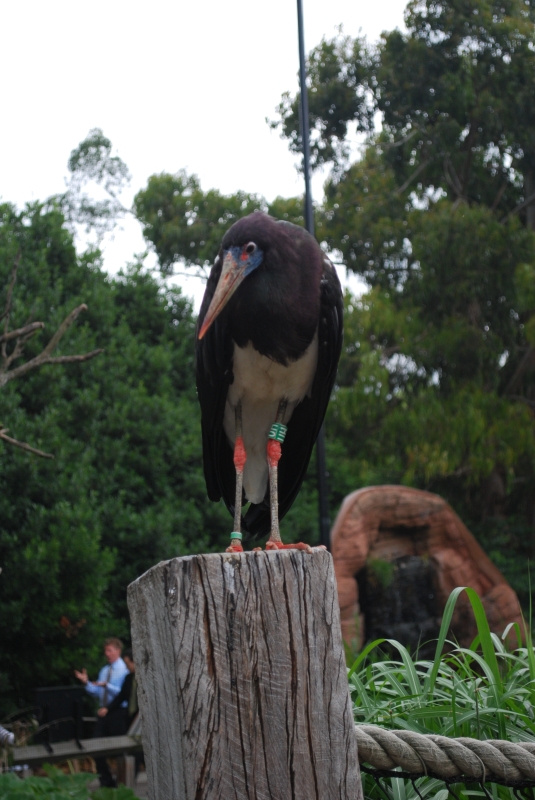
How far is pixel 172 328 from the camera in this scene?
49.9ft

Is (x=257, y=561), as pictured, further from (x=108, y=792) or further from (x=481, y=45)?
(x=481, y=45)

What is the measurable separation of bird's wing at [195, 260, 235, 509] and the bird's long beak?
0.10m

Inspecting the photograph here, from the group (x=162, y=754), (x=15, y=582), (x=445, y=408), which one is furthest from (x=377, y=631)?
(x=162, y=754)

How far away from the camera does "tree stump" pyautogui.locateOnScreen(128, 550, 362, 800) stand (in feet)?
5.52

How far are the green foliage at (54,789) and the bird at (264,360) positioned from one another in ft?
4.75

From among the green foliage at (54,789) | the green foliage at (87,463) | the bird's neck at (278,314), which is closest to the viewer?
the bird's neck at (278,314)

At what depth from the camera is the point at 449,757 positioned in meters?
1.98

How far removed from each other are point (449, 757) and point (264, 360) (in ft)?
5.09

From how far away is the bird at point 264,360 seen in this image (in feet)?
9.95

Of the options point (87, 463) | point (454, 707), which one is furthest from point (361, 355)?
point (454, 707)

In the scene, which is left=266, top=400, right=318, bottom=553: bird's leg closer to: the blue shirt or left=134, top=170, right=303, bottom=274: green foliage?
the blue shirt

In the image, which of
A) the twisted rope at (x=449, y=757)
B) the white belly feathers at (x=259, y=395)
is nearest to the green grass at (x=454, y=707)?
the twisted rope at (x=449, y=757)

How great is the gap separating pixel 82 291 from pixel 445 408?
19.0ft

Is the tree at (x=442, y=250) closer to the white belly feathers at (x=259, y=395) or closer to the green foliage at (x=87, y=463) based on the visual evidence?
the green foliage at (x=87, y=463)
